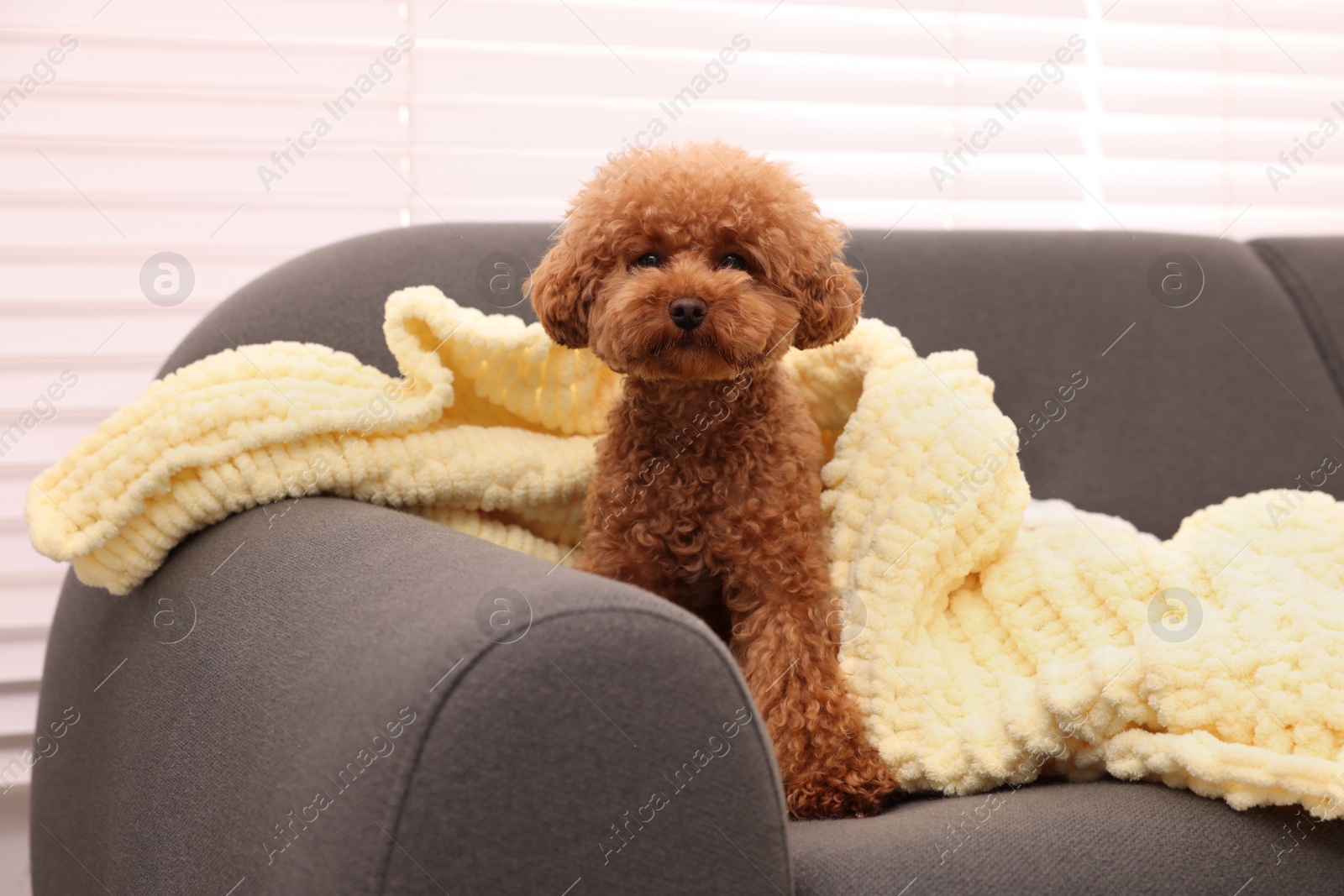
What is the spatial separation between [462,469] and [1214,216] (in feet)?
5.76

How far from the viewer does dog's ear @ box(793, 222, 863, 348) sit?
100 centimetres

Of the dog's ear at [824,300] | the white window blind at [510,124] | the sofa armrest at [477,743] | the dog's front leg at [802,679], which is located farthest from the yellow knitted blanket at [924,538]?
the white window blind at [510,124]

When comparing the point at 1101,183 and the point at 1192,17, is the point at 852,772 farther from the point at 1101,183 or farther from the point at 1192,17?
the point at 1192,17

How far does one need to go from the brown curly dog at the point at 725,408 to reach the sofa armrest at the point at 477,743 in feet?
0.97

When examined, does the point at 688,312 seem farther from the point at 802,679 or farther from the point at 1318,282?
the point at 1318,282

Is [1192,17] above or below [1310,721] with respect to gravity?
above

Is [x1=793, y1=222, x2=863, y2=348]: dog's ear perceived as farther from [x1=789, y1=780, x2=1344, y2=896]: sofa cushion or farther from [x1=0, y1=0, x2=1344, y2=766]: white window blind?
[x1=0, y1=0, x2=1344, y2=766]: white window blind

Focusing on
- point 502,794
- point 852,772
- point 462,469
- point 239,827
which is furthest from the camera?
point 462,469

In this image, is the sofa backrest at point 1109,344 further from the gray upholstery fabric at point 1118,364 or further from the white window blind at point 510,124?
the white window blind at point 510,124

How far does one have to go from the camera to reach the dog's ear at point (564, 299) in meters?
1.00

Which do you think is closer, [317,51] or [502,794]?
[502,794]

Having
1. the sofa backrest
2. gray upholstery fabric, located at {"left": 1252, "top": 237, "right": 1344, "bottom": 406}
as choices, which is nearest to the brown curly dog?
the sofa backrest

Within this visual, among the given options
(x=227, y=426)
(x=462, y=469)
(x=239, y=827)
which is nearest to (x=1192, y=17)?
(x=462, y=469)

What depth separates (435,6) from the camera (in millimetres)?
1655
